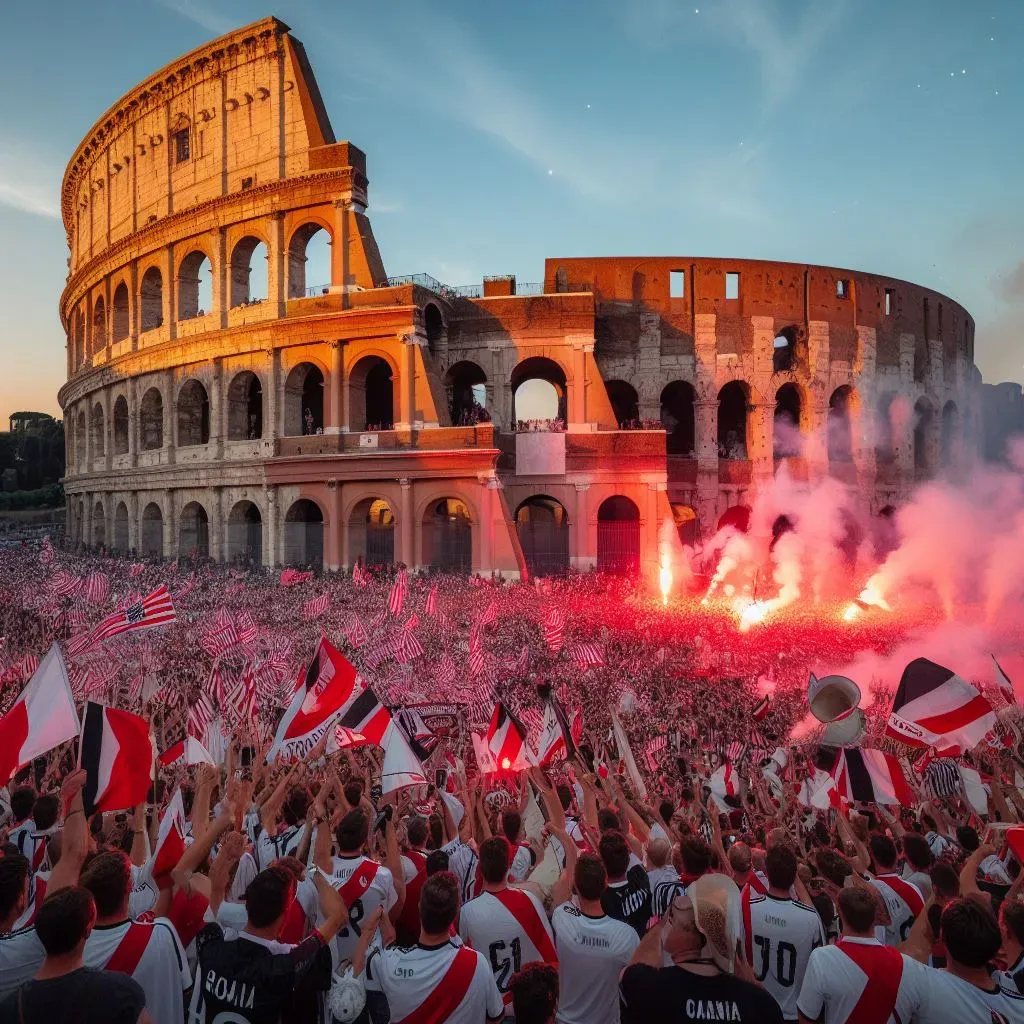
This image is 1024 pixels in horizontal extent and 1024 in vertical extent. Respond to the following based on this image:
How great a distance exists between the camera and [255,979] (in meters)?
3.77

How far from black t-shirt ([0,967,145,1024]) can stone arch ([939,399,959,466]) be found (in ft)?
166

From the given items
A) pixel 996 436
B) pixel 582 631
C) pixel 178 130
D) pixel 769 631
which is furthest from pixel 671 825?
pixel 996 436

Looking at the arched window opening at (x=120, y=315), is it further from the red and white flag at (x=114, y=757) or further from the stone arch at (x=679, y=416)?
the red and white flag at (x=114, y=757)

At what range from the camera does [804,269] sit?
133ft

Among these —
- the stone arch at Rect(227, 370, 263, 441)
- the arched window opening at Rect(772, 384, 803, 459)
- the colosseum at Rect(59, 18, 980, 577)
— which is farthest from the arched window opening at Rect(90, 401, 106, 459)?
the arched window opening at Rect(772, 384, 803, 459)

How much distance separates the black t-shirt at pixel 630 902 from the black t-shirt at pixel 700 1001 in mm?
1282

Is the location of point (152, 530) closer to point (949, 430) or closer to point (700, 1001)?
point (700, 1001)

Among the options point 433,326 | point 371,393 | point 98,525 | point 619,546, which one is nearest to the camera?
point 619,546

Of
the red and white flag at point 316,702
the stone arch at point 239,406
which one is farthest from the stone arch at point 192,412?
the red and white flag at point 316,702

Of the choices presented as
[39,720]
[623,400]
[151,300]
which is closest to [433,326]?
[623,400]

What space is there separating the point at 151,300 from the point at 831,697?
139 ft

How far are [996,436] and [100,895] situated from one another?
228 ft

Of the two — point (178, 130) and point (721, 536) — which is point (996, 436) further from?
point (178, 130)

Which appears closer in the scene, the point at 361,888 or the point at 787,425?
the point at 361,888
